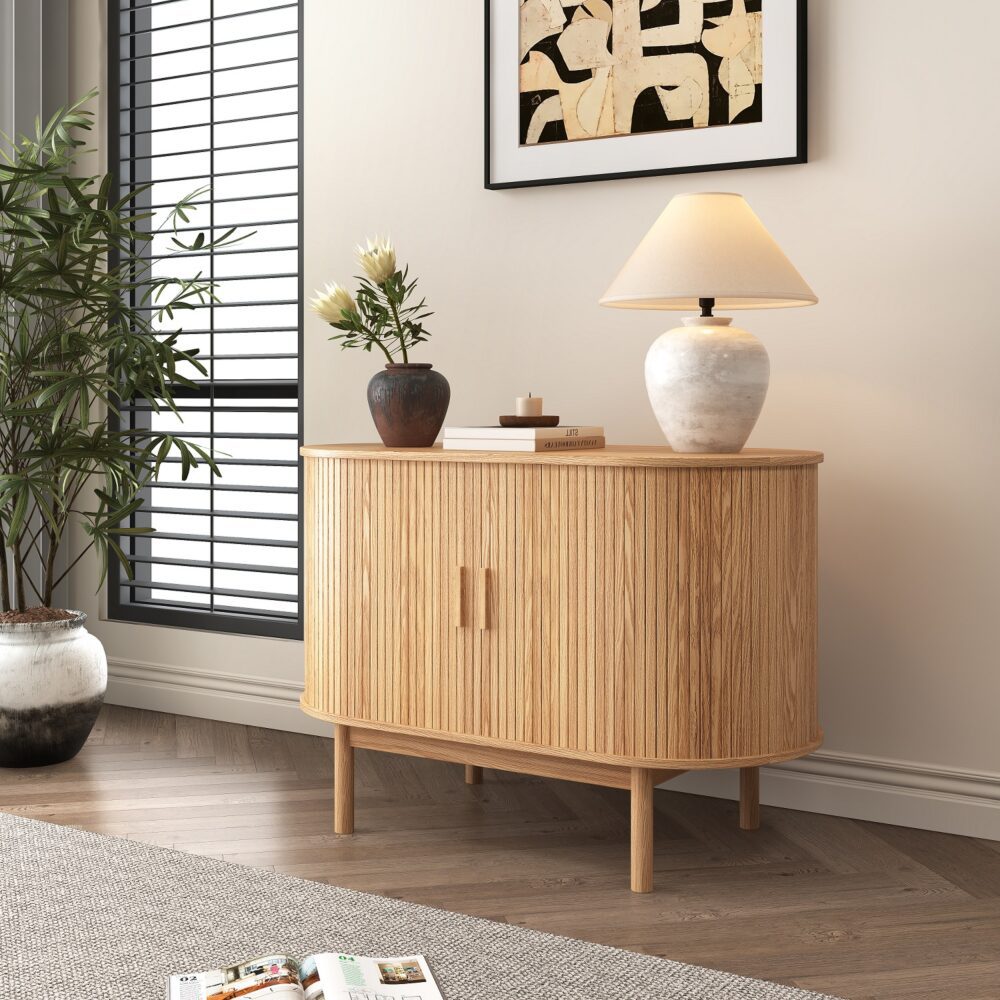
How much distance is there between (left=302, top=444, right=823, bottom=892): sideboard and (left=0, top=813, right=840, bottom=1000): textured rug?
14.6 inches

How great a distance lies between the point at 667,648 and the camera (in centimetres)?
226

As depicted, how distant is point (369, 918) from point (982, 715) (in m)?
1.40

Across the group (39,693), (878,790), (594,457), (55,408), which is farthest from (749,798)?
(55,408)

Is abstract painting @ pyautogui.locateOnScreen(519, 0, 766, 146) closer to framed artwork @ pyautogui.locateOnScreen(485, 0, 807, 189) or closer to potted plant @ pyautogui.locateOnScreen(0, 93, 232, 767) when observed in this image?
framed artwork @ pyautogui.locateOnScreen(485, 0, 807, 189)

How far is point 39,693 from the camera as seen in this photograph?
3100 millimetres

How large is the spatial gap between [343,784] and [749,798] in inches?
35.8

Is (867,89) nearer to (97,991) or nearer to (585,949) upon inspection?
(585,949)

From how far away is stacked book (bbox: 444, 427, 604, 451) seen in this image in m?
2.42

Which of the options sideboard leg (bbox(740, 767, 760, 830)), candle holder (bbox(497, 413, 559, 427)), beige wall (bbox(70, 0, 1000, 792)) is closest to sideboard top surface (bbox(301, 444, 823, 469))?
candle holder (bbox(497, 413, 559, 427))

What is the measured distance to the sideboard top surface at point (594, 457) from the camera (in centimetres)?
223

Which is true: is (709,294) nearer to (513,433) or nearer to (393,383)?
(513,433)

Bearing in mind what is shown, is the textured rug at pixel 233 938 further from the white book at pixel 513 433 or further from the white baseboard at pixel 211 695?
the white baseboard at pixel 211 695

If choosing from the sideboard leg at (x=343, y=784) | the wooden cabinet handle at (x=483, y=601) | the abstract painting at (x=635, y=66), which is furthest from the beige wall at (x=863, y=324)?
the sideboard leg at (x=343, y=784)

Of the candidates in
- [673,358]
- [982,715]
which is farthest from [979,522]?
[673,358]
